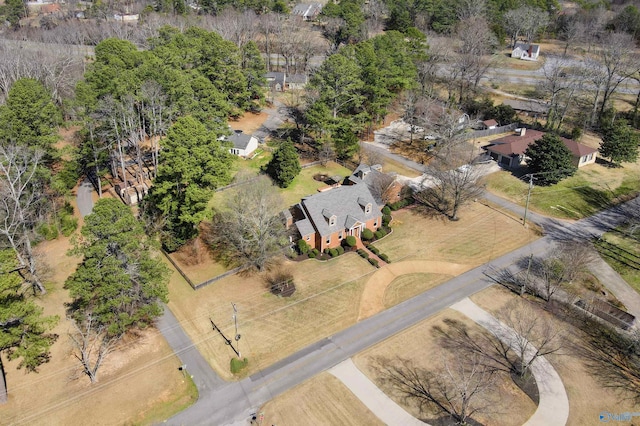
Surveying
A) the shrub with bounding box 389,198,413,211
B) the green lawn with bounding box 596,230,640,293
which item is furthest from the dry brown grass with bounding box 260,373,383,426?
the green lawn with bounding box 596,230,640,293

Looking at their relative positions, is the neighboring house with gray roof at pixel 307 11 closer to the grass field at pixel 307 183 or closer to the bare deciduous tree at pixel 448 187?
the grass field at pixel 307 183

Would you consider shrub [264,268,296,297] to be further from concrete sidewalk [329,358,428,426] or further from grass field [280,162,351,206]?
grass field [280,162,351,206]

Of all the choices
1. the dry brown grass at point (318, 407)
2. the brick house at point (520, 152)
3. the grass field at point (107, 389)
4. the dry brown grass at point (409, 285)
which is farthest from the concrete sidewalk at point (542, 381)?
the brick house at point (520, 152)

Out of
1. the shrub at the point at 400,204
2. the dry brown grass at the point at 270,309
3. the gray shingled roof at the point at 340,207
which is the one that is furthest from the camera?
the shrub at the point at 400,204

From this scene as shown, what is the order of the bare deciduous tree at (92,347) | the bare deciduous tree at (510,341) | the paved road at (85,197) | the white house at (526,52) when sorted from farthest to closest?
the white house at (526,52) < the paved road at (85,197) < the bare deciduous tree at (510,341) < the bare deciduous tree at (92,347)

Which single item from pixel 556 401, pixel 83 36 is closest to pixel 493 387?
pixel 556 401
